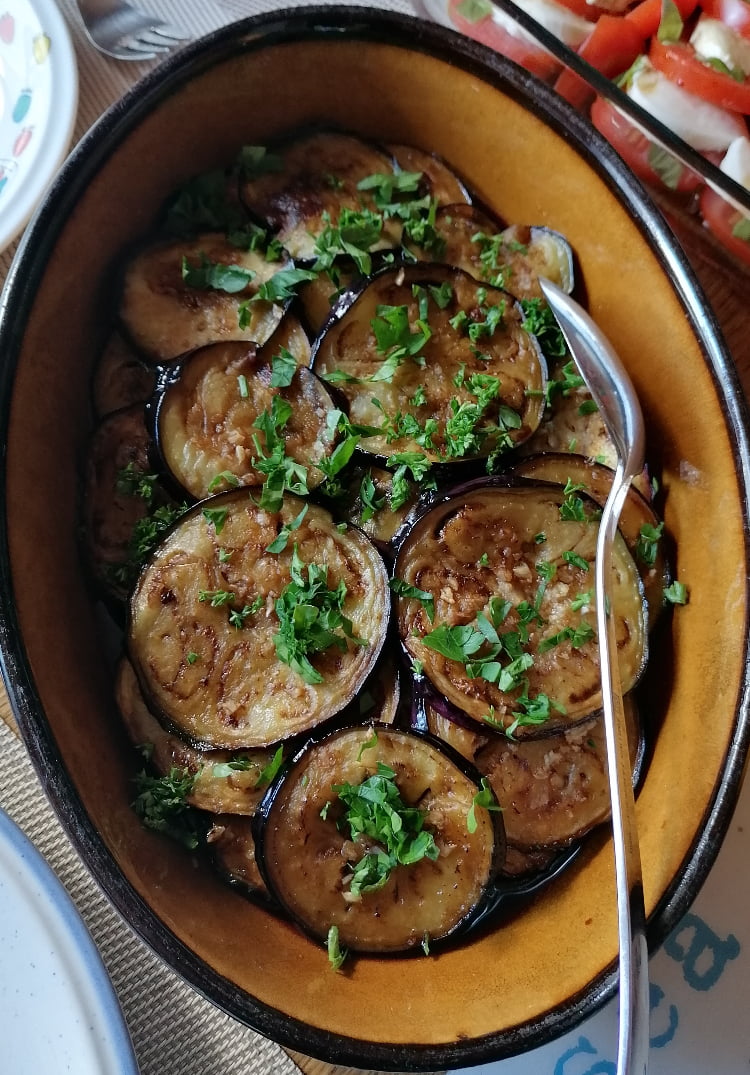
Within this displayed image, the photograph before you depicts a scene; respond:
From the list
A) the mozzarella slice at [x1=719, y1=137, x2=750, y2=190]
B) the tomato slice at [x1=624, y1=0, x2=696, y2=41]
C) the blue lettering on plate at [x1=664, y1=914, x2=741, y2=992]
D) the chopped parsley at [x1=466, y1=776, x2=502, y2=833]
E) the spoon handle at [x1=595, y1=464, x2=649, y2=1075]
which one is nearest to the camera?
the spoon handle at [x1=595, y1=464, x2=649, y2=1075]

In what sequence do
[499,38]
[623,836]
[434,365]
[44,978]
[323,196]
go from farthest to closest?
[499,38], [323,196], [434,365], [44,978], [623,836]

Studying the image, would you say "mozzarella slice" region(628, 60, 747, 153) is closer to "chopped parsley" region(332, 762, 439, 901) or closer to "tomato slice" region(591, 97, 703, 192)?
"tomato slice" region(591, 97, 703, 192)

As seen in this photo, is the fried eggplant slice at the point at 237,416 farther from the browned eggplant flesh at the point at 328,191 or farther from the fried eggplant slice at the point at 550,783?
the fried eggplant slice at the point at 550,783

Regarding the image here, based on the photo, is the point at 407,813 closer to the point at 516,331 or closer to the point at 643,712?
the point at 643,712

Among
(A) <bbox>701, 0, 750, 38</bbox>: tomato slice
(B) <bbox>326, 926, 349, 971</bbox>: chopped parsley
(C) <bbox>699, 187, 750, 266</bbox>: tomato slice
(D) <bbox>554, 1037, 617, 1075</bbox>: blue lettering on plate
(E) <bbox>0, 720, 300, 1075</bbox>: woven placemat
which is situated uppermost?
(A) <bbox>701, 0, 750, 38</bbox>: tomato slice

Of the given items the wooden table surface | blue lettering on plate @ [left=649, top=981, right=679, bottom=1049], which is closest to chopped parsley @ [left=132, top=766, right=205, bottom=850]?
blue lettering on plate @ [left=649, top=981, right=679, bottom=1049]

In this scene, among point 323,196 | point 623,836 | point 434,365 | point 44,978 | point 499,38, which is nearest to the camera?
point 623,836

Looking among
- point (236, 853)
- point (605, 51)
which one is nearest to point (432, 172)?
point (605, 51)

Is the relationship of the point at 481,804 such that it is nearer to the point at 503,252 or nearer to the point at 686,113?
the point at 503,252
